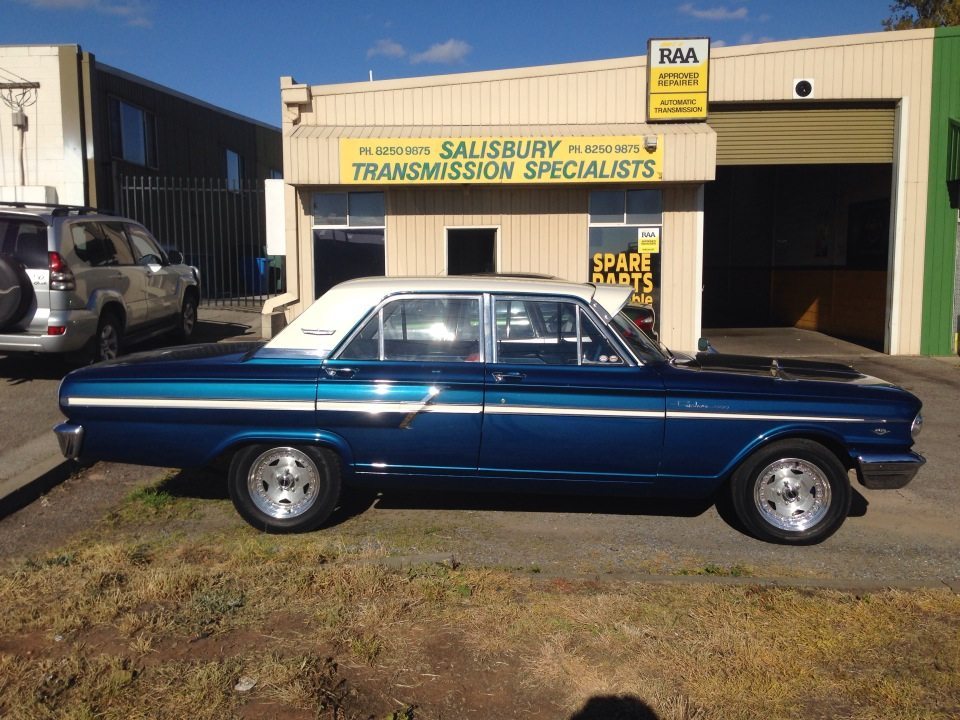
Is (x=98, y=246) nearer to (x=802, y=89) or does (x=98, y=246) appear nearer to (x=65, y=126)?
(x=65, y=126)

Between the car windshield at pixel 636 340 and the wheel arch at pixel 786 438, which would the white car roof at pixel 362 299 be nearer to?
the car windshield at pixel 636 340

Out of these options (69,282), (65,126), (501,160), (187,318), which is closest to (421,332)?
(69,282)

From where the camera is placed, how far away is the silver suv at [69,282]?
9180 mm

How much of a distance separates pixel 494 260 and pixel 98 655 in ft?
35.6

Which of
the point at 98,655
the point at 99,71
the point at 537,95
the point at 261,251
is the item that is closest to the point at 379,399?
the point at 98,655

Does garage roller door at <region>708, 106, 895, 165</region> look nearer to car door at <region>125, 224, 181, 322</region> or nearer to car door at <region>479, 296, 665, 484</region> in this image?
car door at <region>125, 224, 181, 322</region>

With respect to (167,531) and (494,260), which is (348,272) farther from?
(167,531)

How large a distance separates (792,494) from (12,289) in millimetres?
7418

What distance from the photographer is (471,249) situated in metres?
14.2

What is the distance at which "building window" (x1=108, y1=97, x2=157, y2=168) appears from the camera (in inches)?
729

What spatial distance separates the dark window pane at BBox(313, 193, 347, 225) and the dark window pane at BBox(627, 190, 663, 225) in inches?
176

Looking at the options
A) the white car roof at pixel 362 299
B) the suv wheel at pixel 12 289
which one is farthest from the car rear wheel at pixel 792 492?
the suv wheel at pixel 12 289

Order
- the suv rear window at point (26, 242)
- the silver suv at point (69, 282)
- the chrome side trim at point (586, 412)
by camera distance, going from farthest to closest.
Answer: the suv rear window at point (26, 242)
the silver suv at point (69, 282)
the chrome side trim at point (586, 412)

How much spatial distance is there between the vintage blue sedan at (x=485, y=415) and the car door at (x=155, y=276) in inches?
252
